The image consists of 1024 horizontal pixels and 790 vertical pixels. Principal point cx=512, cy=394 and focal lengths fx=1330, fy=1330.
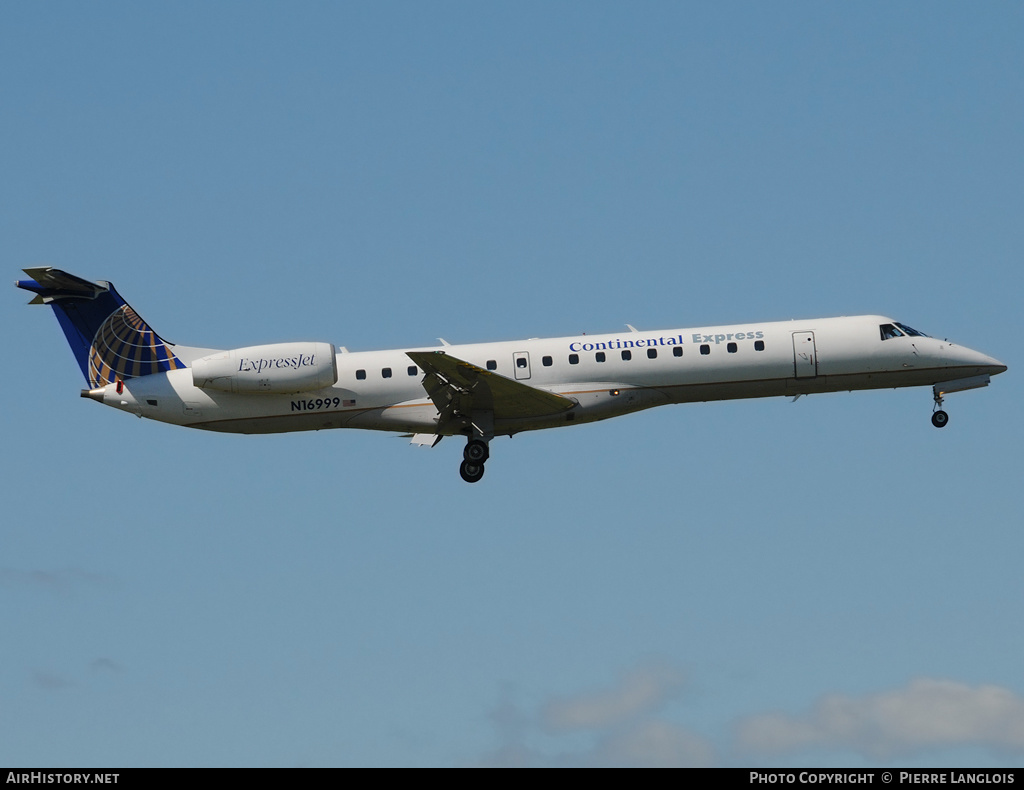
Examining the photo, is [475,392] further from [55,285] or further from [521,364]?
[55,285]

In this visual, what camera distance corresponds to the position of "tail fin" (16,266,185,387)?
31.9 m

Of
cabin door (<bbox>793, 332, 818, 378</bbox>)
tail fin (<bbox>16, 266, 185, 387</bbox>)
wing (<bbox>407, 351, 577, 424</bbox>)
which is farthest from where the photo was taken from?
tail fin (<bbox>16, 266, 185, 387</bbox>)

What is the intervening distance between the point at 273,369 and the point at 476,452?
5.07m

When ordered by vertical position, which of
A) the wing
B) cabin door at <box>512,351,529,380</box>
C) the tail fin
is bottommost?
the wing

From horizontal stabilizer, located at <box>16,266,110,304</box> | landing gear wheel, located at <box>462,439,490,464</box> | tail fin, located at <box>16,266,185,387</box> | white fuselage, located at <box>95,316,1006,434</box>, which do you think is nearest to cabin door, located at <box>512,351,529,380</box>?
white fuselage, located at <box>95,316,1006,434</box>

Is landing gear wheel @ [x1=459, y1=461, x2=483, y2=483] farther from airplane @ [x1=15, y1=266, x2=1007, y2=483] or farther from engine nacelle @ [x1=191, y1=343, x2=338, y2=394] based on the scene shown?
engine nacelle @ [x1=191, y1=343, x2=338, y2=394]

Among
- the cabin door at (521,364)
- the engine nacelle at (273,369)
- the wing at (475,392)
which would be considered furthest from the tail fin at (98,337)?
the cabin door at (521,364)

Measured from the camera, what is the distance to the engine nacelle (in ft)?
101

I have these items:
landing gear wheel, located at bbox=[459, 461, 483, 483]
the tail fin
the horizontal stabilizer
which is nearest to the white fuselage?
the tail fin

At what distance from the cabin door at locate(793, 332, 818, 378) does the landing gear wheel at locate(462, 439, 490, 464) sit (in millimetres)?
7511

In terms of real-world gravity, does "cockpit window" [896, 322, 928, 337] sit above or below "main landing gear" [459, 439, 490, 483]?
above

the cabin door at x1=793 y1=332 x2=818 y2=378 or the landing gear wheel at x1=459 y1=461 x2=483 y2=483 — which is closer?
the landing gear wheel at x1=459 y1=461 x2=483 y2=483

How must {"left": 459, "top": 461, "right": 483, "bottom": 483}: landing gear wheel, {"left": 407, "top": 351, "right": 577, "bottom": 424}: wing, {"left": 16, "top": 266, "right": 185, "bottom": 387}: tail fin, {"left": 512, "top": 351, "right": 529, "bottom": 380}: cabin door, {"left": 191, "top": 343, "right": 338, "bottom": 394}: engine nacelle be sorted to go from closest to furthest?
{"left": 407, "top": 351, "right": 577, "bottom": 424}: wing, {"left": 191, "top": 343, "right": 338, "bottom": 394}: engine nacelle, {"left": 459, "top": 461, "right": 483, "bottom": 483}: landing gear wheel, {"left": 512, "top": 351, "right": 529, "bottom": 380}: cabin door, {"left": 16, "top": 266, "right": 185, "bottom": 387}: tail fin

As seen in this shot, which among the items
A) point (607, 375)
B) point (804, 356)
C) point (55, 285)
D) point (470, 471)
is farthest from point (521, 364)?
point (55, 285)
